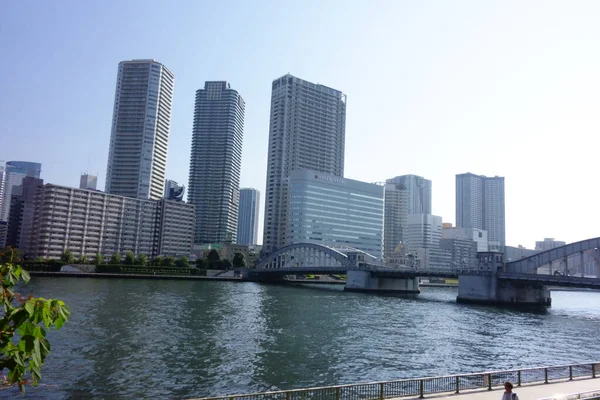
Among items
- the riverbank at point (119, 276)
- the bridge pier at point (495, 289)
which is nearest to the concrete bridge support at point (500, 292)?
the bridge pier at point (495, 289)

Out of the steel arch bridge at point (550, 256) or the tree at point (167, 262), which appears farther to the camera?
the tree at point (167, 262)

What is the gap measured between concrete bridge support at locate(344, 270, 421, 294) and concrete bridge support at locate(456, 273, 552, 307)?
37375 millimetres

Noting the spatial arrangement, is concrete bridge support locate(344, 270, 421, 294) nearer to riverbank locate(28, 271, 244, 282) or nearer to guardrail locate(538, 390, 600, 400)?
riverbank locate(28, 271, 244, 282)

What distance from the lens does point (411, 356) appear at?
43.2 m

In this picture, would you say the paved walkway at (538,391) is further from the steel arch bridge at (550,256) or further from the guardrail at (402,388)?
the steel arch bridge at (550,256)


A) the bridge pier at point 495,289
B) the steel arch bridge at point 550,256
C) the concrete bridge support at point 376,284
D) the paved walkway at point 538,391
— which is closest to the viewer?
the paved walkway at point 538,391

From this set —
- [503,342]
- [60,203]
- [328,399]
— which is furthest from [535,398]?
[60,203]

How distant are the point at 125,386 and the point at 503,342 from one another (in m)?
44.2

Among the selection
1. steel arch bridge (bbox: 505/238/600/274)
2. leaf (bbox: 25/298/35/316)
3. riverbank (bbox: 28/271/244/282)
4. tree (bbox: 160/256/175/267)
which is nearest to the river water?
leaf (bbox: 25/298/35/316)

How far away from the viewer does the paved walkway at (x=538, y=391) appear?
20217mm

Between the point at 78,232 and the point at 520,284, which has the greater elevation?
the point at 78,232

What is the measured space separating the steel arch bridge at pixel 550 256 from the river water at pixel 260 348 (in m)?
33.9

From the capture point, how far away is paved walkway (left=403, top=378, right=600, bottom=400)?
20.2m

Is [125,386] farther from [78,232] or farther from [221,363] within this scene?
[78,232]
